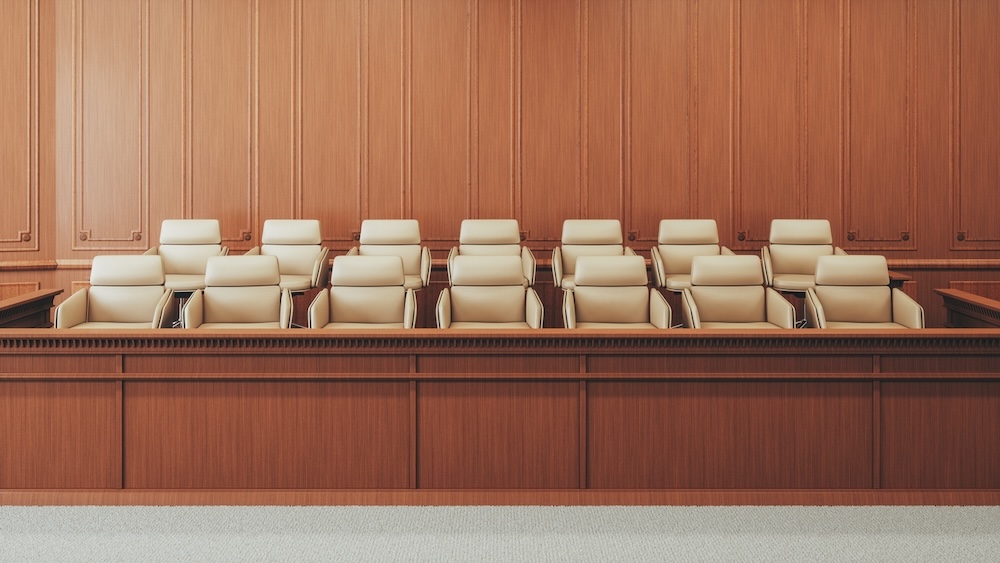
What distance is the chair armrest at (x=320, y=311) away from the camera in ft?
13.8

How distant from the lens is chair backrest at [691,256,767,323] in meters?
4.52

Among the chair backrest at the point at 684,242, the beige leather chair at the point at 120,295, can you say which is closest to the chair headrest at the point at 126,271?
the beige leather chair at the point at 120,295

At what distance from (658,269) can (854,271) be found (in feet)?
4.49

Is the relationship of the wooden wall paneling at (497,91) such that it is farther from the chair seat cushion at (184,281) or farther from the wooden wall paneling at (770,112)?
the chair seat cushion at (184,281)

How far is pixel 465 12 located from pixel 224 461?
4.54 m

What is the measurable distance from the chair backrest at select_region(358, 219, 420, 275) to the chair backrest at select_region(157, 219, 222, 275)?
1.07 m

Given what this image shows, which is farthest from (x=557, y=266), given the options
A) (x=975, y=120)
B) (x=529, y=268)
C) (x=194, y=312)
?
(x=975, y=120)

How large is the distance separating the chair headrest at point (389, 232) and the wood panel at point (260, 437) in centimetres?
301

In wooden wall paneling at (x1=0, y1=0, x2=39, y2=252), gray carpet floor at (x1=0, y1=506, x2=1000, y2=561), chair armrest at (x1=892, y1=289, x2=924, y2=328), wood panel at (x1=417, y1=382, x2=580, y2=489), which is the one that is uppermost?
wooden wall paneling at (x1=0, y1=0, x2=39, y2=252)

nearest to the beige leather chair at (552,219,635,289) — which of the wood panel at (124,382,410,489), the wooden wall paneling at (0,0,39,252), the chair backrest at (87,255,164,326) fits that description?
the chair backrest at (87,255,164,326)

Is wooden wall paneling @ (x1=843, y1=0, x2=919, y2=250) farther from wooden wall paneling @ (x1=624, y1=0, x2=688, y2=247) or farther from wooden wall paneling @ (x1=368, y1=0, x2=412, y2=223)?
wooden wall paneling @ (x1=368, y1=0, x2=412, y2=223)

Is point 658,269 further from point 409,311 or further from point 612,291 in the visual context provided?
point 409,311

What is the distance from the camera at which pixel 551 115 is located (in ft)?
20.9

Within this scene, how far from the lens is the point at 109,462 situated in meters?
2.87
